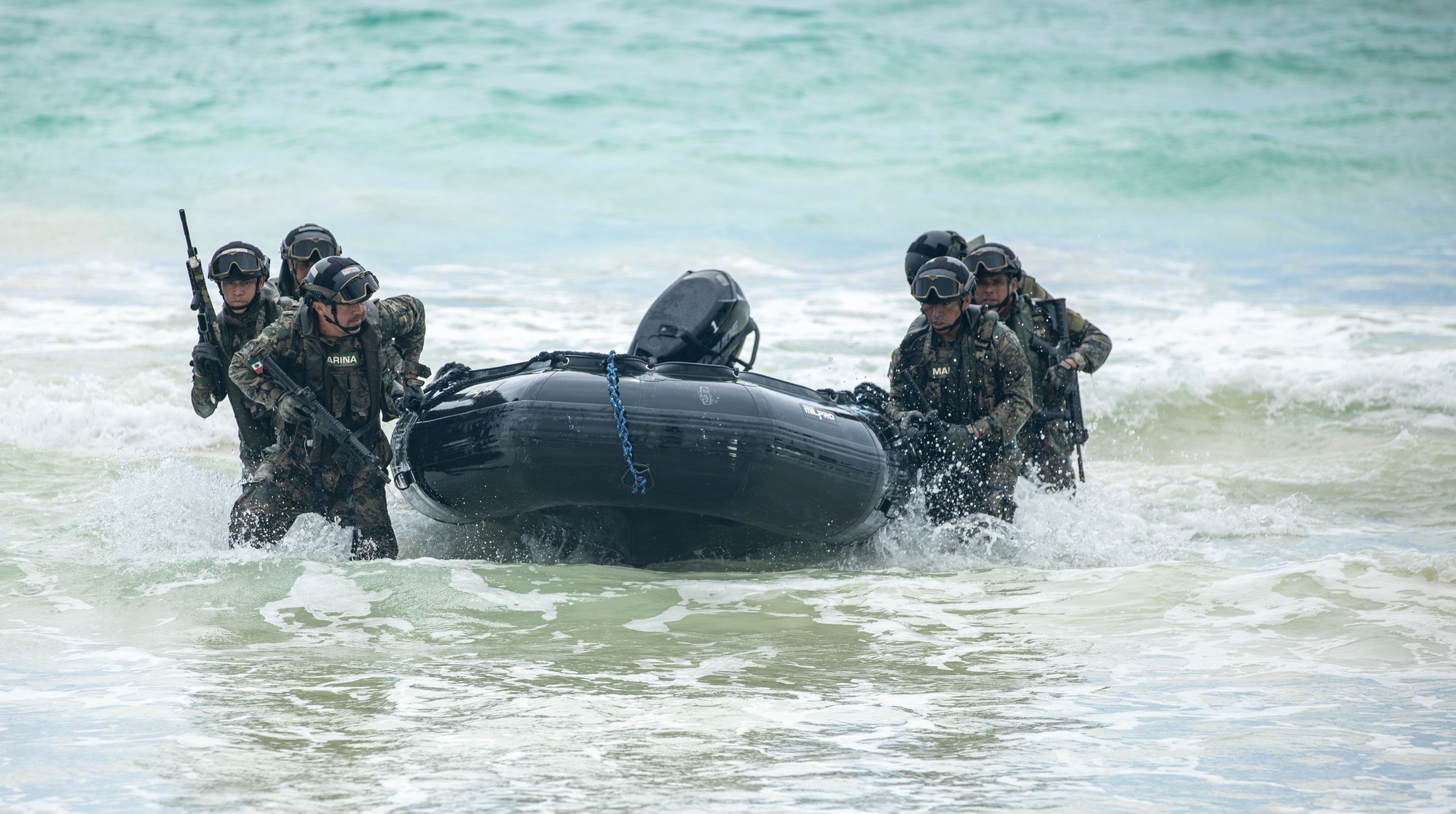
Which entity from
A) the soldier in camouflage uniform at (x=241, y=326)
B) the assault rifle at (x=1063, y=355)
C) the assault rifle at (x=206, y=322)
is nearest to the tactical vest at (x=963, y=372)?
the assault rifle at (x=1063, y=355)

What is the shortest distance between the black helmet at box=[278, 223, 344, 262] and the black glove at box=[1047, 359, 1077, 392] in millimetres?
3016

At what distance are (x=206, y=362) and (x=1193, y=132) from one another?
17244mm

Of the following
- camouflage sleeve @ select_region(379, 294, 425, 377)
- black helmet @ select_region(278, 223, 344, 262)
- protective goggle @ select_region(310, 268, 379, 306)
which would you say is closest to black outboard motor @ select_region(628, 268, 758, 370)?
camouflage sleeve @ select_region(379, 294, 425, 377)

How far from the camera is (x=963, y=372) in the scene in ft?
18.6

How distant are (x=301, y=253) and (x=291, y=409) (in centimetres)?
91

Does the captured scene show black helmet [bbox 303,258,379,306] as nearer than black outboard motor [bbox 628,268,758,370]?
Yes

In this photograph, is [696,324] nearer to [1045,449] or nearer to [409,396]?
[409,396]

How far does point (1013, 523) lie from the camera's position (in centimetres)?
569

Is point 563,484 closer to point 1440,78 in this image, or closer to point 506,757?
point 506,757

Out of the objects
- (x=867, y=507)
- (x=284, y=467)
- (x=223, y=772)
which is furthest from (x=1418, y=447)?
(x=223, y=772)

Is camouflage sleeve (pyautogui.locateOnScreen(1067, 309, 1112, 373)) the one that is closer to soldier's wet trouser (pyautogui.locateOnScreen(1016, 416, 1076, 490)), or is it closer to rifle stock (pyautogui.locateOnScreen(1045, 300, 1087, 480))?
rifle stock (pyautogui.locateOnScreen(1045, 300, 1087, 480))

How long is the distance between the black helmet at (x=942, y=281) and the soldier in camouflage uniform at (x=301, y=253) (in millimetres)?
2316

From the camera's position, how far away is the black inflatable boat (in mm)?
4758

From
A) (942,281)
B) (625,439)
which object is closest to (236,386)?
(625,439)
